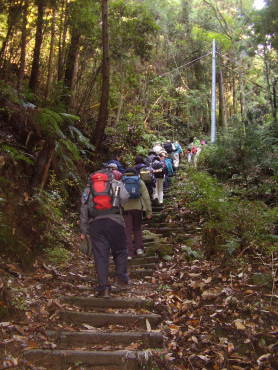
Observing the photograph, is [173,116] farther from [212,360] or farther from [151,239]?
[212,360]

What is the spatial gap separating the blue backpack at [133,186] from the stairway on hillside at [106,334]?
5.91 feet

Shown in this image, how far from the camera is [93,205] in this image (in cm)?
610

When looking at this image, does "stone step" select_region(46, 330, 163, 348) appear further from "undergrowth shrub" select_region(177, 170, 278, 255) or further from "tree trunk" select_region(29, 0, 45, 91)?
"tree trunk" select_region(29, 0, 45, 91)

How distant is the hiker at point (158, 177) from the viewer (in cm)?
1176

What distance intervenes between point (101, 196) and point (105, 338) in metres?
2.06

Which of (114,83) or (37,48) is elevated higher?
(114,83)

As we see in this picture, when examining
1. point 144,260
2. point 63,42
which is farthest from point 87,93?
point 144,260

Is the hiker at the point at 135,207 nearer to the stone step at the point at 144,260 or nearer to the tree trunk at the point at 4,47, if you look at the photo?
the stone step at the point at 144,260

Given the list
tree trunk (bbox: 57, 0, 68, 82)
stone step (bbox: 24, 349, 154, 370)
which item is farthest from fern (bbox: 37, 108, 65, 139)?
stone step (bbox: 24, 349, 154, 370)

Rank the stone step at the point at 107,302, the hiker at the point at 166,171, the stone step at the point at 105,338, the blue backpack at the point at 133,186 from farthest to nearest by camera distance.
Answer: the hiker at the point at 166,171
the blue backpack at the point at 133,186
the stone step at the point at 107,302
the stone step at the point at 105,338

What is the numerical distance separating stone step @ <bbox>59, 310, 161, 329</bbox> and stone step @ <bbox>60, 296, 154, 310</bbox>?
15.8 inches

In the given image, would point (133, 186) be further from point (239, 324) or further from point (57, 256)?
point (239, 324)

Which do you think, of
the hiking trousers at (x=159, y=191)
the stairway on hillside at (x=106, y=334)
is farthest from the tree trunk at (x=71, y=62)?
the stairway on hillside at (x=106, y=334)

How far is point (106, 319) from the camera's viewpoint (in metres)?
5.48
